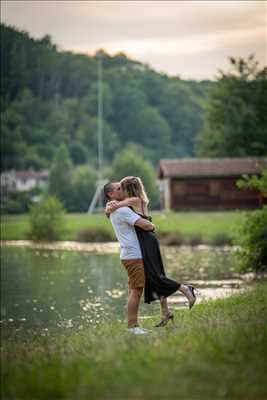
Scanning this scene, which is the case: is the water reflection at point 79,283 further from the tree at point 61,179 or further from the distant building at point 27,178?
the distant building at point 27,178

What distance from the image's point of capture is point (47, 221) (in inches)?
1977

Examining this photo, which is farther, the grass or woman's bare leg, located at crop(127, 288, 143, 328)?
woman's bare leg, located at crop(127, 288, 143, 328)

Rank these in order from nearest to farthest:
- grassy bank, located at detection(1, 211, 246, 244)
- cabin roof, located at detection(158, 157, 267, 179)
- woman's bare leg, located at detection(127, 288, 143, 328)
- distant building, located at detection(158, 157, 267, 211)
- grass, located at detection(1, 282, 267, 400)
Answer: grass, located at detection(1, 282, 267, 400) < woman's bare leg, located at detection(127, 288, 143, 328) < grassy bank, located at detection(1, 211, 246, 244) < cabin roof, located at detection(158, 157, 267, 179) < distant building, located at detection(158, 157, 267, 211)

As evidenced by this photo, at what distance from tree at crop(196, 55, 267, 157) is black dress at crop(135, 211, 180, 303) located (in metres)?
63.8

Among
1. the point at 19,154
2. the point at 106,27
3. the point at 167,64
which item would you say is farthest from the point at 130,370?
the point at 167,64

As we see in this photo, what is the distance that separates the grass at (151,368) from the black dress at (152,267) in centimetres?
213

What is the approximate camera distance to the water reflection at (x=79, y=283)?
20.4 meters

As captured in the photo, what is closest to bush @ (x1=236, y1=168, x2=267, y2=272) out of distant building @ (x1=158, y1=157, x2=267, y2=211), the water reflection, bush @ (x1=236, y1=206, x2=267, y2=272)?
bush @ (x1=236, y1=206, x2=267, y2=272)

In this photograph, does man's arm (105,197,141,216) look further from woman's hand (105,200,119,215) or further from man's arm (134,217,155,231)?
man's arm (134,217,155,231)

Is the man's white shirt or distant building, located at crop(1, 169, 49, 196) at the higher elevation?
the man's white shirt

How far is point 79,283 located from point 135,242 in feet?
53.5

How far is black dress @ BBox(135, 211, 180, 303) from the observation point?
1264 cm

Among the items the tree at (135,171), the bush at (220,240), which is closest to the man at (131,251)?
the bush at (220,240)

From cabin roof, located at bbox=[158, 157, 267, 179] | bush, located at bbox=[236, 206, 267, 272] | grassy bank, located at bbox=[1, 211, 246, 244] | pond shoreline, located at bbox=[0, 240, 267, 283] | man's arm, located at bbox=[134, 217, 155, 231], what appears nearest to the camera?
man's arm, located at bbox=[134, 217, 155, 231]
